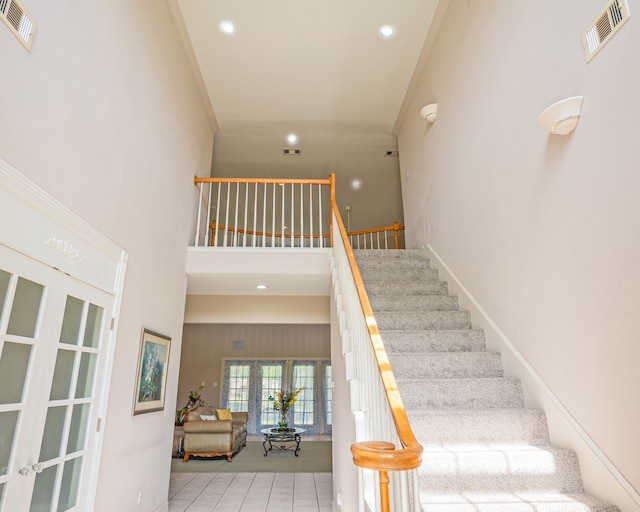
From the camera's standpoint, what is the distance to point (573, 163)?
258 cm

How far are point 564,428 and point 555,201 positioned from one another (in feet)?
4.81

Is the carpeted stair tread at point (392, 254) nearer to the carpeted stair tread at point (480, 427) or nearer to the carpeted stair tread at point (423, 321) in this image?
the carpeted stair tread at point (423, 321)

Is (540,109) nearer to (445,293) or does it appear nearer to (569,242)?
(569,242)

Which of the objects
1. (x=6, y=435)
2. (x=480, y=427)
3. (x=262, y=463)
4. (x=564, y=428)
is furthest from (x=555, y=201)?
(x=262, y=463)

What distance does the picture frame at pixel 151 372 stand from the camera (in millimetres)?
3666

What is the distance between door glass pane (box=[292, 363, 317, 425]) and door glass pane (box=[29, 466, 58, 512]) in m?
9.32

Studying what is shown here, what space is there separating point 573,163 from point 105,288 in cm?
332

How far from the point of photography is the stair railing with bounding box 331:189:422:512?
149cm

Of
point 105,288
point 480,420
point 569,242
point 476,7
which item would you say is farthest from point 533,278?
point 105,288

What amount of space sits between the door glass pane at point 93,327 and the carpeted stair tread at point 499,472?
7.66 ft

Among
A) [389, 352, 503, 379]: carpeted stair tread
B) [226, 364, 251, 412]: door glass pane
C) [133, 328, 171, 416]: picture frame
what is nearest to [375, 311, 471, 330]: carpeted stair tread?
[389, 352, 503, 379]: carpeted stair tread

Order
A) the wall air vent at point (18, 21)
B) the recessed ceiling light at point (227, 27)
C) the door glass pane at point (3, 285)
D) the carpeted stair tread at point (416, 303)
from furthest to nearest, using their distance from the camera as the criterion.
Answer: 1. the recessed ceiling light at point (227, 27)
2. the carpeted stair tread at point (416, 303)
3. the door glass pane at point (3, 285)
4. the wall air vent at point (18, 21)

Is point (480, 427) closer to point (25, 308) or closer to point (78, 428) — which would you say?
point (78, 428)

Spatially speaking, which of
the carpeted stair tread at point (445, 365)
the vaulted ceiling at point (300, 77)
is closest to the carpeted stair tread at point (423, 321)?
the carpeted stair tread at point (445, 365)
